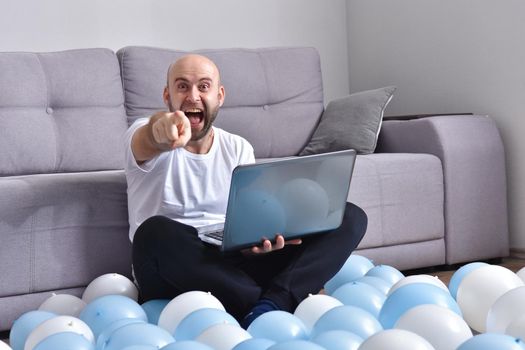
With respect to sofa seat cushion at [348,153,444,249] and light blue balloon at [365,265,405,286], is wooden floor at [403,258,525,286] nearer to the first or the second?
sofa seat cushion at [348,153,444,249]

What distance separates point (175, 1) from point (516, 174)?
1.81 metres

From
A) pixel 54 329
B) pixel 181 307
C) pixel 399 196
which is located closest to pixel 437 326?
pixel 181 307

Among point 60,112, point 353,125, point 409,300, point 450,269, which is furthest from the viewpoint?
point 353,125

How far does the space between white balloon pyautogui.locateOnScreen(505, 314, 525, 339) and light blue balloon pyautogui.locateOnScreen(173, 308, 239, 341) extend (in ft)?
2.01

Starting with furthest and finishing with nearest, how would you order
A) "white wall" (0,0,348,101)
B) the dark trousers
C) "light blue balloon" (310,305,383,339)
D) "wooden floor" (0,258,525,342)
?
1. "white wall" (0,0,348,101)
2. "wooden floor" (0,258,525,342)
3. the dark trousers
4. "light blue balloon" (310,305,383,339)

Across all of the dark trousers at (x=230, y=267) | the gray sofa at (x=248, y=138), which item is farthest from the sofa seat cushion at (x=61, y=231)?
the dark trousers at (x=230, y=267)

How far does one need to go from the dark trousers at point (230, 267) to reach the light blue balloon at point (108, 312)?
0.15 metres

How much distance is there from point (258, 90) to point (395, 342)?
7.82 ft

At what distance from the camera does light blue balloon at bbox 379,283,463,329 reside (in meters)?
2.07

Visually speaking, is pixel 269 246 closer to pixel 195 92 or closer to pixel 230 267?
pixel 230 267

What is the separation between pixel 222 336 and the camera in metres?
1.83

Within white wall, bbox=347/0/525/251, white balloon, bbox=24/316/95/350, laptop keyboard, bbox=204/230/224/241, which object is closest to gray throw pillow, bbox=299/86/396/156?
white wall, bbox=347/0/525/251

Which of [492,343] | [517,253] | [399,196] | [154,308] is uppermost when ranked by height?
[492,343]

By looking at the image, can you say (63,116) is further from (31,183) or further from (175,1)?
(175,1)
